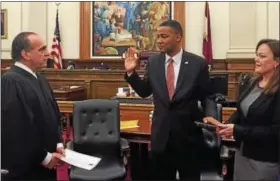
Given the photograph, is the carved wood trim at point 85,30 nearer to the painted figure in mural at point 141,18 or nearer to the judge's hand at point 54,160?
the painted figure in mural at point 141,18

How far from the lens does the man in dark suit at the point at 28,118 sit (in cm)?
213

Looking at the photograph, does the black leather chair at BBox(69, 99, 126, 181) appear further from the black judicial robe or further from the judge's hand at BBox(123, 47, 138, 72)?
the black judicial robe

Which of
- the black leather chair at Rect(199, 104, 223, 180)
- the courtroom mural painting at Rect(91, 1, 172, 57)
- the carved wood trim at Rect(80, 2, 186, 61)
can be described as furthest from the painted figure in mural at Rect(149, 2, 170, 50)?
the black leather chair at Rect(199, 104, 223, 180)

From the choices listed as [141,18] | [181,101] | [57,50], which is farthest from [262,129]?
[57,50]

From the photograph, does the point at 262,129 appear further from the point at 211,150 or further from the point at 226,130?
the point at 211,150

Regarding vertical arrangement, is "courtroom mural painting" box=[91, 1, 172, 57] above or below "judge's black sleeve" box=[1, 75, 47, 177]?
above

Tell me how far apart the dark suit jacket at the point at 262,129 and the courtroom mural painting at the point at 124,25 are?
22.2ft

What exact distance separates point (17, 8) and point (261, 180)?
8400mm

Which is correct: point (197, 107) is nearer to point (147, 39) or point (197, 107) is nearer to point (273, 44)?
point (273, 44)

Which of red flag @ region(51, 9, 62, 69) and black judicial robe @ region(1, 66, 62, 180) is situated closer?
black judicial robe @ region(1, 66, 62, 180)

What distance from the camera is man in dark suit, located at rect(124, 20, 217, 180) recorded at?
2.60 metres

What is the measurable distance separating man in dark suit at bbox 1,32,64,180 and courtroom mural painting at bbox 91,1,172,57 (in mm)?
6603

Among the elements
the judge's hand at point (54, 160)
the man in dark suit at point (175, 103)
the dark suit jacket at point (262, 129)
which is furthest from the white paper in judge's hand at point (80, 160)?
the dark suit jacket at point (262, 129)

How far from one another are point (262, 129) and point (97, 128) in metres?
1.70
